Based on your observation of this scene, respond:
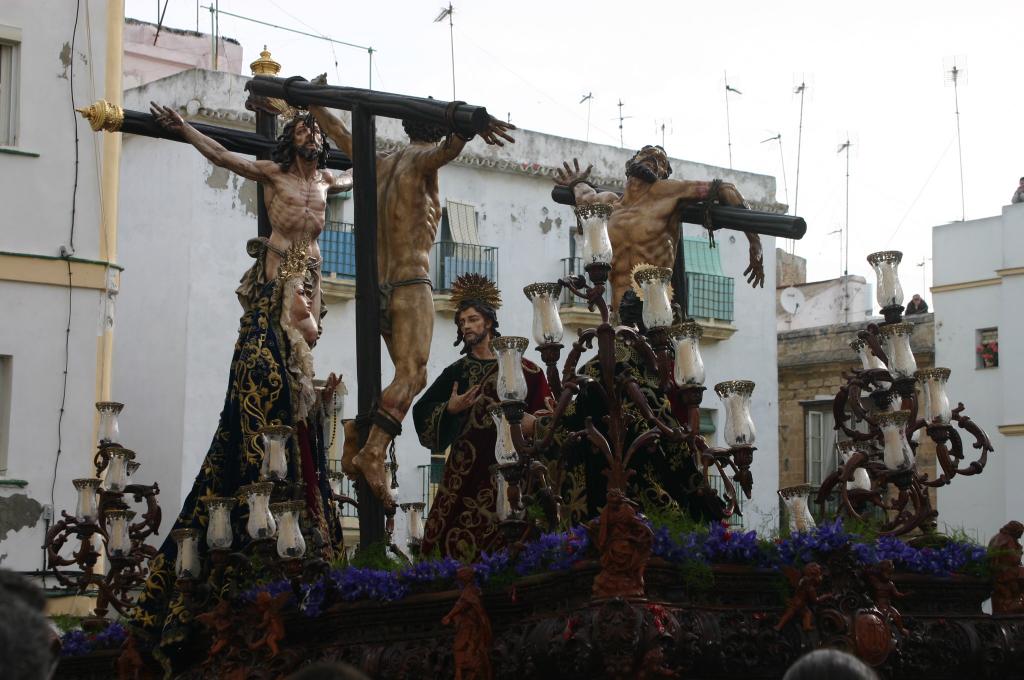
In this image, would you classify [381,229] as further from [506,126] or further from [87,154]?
[87,154]

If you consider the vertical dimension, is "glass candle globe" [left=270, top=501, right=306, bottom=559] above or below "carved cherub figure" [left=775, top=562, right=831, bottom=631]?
above

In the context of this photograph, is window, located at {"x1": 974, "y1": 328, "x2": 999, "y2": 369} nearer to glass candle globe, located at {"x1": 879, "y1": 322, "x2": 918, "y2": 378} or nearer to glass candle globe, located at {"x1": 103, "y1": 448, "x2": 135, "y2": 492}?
glass candle globe, located at {"x1": 879, "y1": 322, "x2": 918, "y2": 378}

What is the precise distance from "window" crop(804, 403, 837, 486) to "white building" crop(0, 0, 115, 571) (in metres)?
14.6

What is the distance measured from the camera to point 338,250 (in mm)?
23203

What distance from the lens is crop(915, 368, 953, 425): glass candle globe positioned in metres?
9.29

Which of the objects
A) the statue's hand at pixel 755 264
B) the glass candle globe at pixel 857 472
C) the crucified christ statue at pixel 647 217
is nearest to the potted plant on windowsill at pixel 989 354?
the statue's hand at pixel 755 264

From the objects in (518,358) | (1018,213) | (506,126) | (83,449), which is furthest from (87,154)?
(1018,213)

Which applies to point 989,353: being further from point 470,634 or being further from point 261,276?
point 470,634

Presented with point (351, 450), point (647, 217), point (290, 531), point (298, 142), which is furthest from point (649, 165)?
point (290, 531)

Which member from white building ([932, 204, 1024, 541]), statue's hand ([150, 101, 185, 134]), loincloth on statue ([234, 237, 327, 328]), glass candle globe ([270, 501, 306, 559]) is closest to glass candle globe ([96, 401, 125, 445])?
loincloth on statue ([234, 237, 327, 328])

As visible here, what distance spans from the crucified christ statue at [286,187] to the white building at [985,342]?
15.9 metres

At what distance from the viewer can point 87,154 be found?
1706 centimetres

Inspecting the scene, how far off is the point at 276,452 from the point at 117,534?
6.58 ft

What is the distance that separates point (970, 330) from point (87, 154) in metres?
14.4
